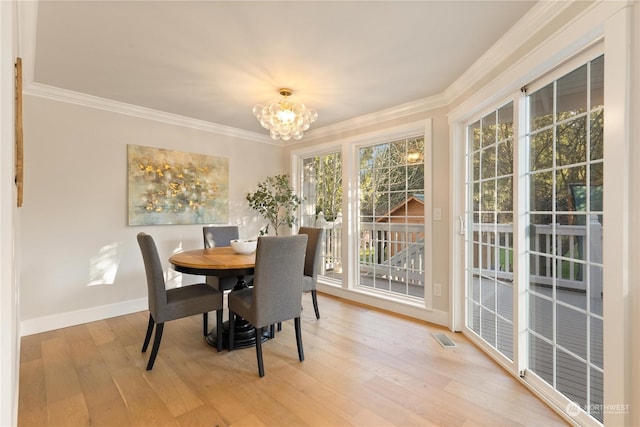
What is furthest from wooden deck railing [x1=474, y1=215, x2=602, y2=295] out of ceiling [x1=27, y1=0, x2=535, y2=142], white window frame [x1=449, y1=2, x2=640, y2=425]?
ceiling [x1=27, y1=0, x2=535, y2=142]

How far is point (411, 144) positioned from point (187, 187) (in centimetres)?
282

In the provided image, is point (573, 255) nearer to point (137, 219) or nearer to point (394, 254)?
point (394, 254)

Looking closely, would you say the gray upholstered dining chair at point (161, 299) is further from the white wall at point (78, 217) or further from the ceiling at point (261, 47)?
the ceiling at point (261, 47)

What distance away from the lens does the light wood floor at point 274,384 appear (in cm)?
163

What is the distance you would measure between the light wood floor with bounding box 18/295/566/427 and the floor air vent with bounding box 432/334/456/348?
2.0 inches

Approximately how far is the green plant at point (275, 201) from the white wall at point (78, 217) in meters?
1.17

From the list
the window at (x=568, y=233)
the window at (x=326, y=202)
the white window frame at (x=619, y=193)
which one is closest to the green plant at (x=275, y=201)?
the window at (x=326, y=202)

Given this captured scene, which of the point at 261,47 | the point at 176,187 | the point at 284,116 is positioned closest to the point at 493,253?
the point at 284,116

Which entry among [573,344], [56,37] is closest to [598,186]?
[573,344]

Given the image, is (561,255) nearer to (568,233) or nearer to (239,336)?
(568,233)

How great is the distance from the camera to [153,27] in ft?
6.16

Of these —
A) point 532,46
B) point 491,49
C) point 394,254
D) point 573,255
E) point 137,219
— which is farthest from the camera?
point 394,254

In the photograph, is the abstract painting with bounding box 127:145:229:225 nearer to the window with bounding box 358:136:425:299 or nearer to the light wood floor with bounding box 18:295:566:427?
the light wood floor with bounding box 18:295:566:427

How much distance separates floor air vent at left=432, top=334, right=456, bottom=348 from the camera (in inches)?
99.1
